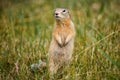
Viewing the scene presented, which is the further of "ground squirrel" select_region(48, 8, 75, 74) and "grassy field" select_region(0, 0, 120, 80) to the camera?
"ground squirrel" select_region(48, 8, 75, 74)

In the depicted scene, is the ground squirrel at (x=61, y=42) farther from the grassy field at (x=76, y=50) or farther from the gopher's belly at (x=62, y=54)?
the grassy field at (x=76, y=50)

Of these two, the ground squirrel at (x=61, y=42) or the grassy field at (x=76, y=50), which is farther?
the ground squirrel at (x=61, y=42)

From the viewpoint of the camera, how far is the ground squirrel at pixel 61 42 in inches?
264

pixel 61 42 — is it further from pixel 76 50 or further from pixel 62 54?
pixel 76 50

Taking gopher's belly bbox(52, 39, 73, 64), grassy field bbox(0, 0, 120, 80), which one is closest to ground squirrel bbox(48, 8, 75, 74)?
gopher's belly bbox(52, 39, 73, 64)

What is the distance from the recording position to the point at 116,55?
677 cm

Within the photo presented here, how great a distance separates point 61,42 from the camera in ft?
22.3

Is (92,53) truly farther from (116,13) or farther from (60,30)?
(116,13)

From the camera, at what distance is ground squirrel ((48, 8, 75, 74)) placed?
22.0ft

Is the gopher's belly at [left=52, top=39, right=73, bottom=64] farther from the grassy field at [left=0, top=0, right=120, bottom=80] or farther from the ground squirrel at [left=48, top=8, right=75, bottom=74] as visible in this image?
the grassy field at [left=0, top=0, right=120, bottom=80]

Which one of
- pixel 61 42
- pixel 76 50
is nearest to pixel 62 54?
pixel 61 42

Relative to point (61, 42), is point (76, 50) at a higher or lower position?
lower

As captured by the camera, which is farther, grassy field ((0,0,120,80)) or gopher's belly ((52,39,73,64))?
gopher's belly ((52,39,73,64))

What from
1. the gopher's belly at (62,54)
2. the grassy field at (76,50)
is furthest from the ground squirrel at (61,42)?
the grassy field at (76,50)
